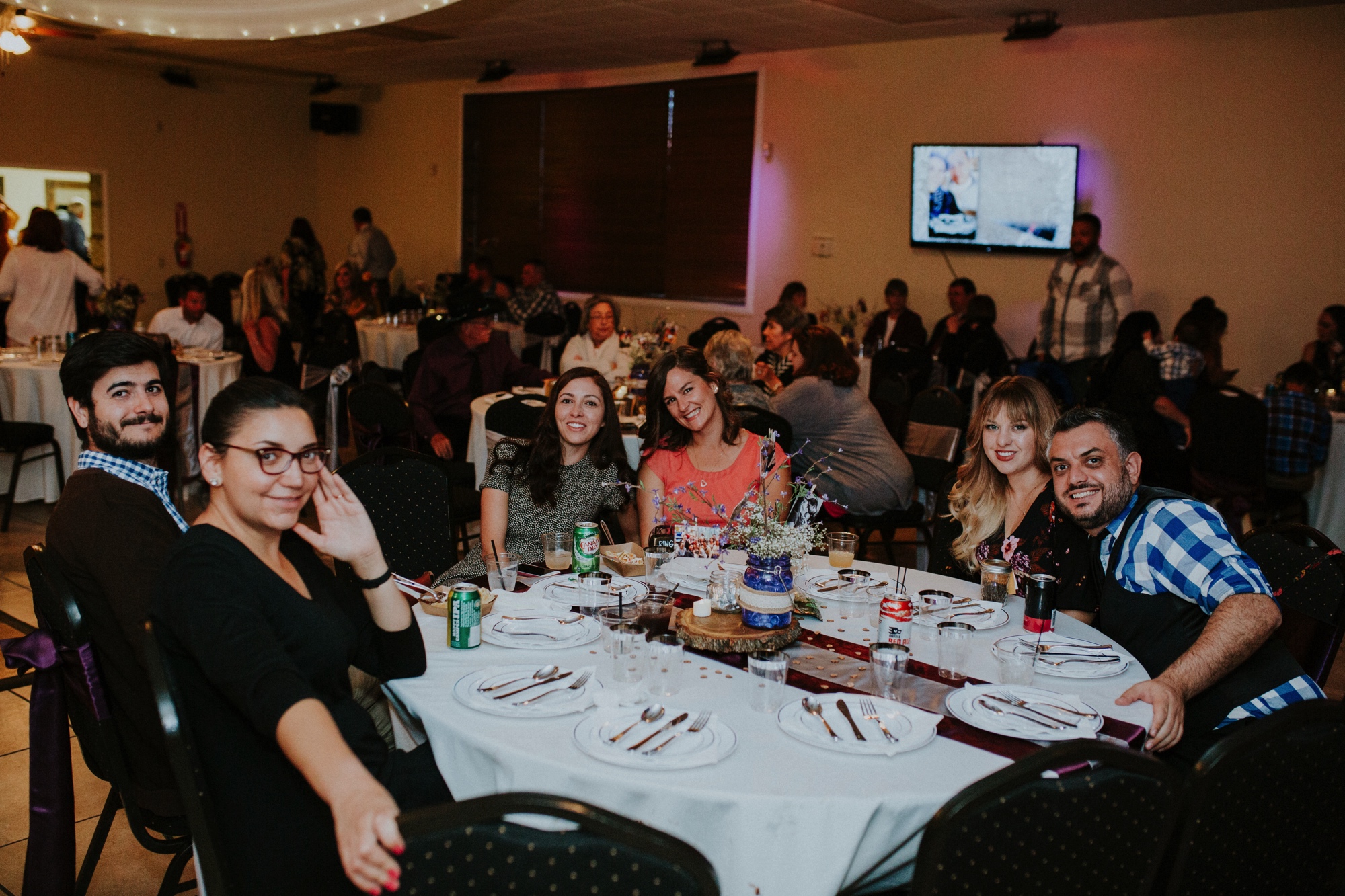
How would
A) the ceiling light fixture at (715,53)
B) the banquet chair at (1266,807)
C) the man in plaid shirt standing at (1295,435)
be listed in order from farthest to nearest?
the ceiling light fixture at (715,53) < the man in plaid shirt standing at (1295,435) < the banquet chair at (1266,807)

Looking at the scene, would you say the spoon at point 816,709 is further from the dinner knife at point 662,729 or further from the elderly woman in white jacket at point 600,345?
the elderly woman in white jacket at point 600,345

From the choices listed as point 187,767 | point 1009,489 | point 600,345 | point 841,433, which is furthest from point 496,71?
point 187,767

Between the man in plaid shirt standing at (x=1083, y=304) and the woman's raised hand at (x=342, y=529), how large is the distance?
6921 mm

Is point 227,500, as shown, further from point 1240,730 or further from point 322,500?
point 1240,730

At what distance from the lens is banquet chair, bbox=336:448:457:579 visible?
10.9ft

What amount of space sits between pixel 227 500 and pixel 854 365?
3.55 m

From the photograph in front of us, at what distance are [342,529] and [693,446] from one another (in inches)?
71.5

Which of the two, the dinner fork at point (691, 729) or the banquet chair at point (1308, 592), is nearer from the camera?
the dinner fork at point (691, 729)

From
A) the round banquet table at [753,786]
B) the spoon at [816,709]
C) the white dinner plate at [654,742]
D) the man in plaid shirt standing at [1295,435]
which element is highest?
the man in plaid shirt standing at [1295,435]

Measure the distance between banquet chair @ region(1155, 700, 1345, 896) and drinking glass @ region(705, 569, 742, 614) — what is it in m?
1.01

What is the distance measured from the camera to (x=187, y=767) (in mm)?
1653

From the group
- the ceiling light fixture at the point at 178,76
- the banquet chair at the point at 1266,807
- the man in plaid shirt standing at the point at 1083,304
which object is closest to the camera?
the banquet chair at the point at 1266,807

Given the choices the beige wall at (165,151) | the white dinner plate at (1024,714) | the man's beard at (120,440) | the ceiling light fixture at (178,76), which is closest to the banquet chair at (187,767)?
the man's beard at (120,440)

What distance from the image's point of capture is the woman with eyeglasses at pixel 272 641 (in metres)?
1.64
